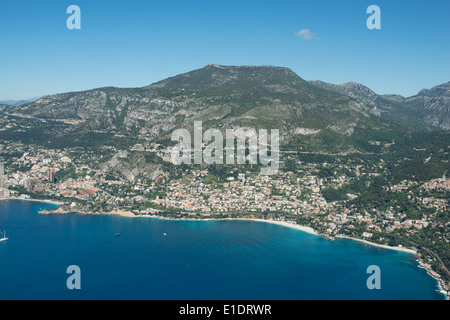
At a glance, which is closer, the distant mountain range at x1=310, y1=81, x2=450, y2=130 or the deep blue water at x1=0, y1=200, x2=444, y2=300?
the deep blue water at x1=0, y1=200, x2=444, y2=300

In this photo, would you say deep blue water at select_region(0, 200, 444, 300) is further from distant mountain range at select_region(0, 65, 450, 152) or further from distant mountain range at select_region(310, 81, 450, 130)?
distant mountain range at select_region(310, 81, 450, 130)

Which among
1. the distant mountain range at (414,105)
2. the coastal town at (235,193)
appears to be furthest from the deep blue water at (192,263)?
the distant mountain range at (414,105)

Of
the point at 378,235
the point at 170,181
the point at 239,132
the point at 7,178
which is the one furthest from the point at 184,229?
the point at 7,178

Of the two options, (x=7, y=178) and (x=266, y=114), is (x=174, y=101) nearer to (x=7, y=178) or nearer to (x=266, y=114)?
(x=266, y=114)

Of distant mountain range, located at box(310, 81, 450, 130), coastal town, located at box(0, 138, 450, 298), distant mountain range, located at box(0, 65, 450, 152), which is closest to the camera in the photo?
coastal town, located at box(0, 138, 450, 298)

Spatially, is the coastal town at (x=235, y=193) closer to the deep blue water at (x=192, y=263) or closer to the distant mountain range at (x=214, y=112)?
the deep blue water at (x=192, y=263)

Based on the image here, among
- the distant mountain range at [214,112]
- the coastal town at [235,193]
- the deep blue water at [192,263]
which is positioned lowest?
the deep blue water at [192,263]

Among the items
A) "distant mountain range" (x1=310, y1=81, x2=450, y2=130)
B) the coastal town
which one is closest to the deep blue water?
the coastal town

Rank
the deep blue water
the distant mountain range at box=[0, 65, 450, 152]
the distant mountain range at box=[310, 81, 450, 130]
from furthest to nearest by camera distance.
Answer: the distant mountain range at box=[310, 81, 450, 130] < the distant mountain range at box=[0, 65, 450, 152] < the deep blue water
